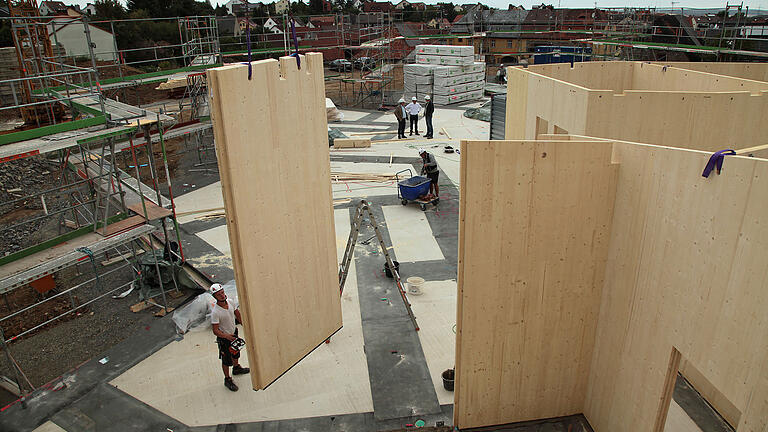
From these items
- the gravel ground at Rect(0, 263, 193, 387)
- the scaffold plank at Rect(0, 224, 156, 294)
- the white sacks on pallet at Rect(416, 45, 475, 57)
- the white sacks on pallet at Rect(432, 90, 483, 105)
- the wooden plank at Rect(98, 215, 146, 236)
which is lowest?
the gravel ground at Rect(0, 263, 193, 387)

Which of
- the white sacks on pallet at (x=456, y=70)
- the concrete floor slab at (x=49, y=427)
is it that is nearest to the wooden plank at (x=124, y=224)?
the concrete floor slab at (x=49, y=427)

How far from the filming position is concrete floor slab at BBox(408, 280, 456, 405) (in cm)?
682

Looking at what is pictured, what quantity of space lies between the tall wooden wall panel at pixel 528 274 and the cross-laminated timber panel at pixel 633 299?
16 millimetres

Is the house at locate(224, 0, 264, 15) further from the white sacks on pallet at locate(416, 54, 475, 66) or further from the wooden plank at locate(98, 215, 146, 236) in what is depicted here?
the white sacks on pallet at locate(416, 54, 475, 66)

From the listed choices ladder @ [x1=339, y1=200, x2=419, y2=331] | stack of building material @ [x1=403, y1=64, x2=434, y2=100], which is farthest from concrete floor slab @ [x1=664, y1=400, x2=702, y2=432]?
stack of building material @ [x1=403, y1=64, x2=434, y2=100]

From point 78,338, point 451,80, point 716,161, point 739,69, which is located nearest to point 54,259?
point 78,338

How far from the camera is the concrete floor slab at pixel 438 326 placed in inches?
269

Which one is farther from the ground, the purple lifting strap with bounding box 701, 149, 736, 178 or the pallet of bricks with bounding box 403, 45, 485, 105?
the purple lifting strap with bounding box 701, 149, 736, 178

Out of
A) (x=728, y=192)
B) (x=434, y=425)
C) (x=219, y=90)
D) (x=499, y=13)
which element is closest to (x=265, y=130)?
(x=219, y=90)

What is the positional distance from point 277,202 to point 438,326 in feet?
11.2

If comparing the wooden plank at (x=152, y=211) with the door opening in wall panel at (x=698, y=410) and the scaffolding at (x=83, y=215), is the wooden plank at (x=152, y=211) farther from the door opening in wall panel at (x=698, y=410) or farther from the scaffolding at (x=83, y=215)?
the door opening in wall panel at (x=698, y=410)

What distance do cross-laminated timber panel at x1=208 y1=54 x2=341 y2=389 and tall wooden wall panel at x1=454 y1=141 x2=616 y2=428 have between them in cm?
213

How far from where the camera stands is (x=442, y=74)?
25.0 meters

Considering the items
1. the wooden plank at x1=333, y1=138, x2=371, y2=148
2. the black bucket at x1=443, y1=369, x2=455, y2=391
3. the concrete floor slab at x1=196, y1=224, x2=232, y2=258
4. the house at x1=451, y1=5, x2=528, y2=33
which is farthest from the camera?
the house at x1=451, y1=5, x2=528, y2=33
